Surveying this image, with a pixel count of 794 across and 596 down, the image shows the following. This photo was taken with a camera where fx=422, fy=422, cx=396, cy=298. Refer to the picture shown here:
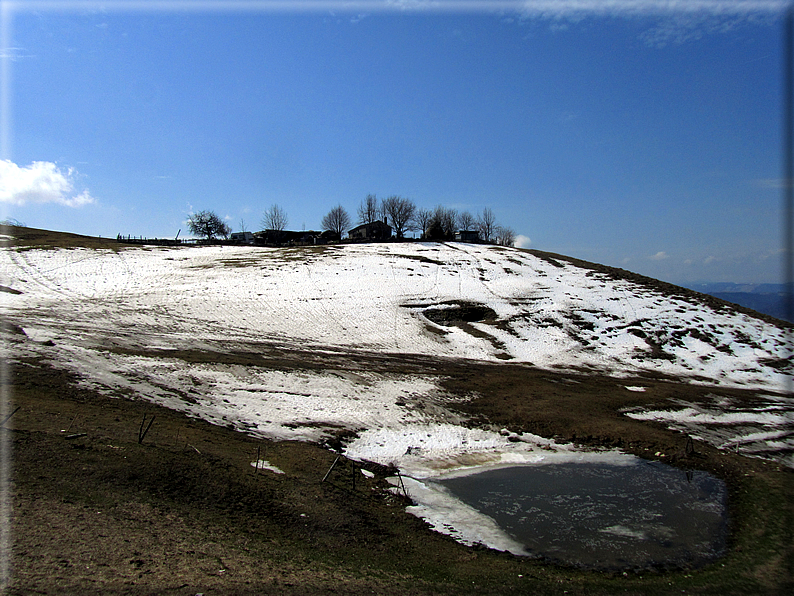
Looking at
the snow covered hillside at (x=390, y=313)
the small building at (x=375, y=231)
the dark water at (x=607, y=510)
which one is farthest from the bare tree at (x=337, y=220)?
the dark water at (x=607, y=510)

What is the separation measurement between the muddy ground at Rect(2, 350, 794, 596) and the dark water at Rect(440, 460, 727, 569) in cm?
45

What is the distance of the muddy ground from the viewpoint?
579 centimetres

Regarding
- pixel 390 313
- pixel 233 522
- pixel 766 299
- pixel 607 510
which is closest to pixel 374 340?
pixel 390 313

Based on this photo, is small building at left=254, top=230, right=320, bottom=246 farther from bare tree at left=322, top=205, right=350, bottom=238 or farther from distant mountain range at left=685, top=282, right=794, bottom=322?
distant mountain range at left=685, top=282, right=794, bottom=322

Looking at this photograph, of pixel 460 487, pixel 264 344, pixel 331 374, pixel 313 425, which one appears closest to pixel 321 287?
pixel 264 344

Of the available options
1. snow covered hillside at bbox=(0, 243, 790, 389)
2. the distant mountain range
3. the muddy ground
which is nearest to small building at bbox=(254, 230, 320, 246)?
snow covered hillside at bbox=(0, 243, 790, 389)

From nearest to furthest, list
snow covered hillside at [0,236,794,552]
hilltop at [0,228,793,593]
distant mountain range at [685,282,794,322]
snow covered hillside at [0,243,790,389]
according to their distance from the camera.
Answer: distant mountain range at [685,282,794,322] < hilltop at [0,228,793,593] < snow covered hillside at [0,236,794,552] < snow covered hillside at [0,243,790,389]

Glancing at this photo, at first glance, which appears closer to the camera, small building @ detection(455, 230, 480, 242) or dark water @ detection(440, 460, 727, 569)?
dark water @ detection(440, 460, 727, 569)

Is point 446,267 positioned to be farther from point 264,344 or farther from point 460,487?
point 460,487

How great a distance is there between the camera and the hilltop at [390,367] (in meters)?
11.8

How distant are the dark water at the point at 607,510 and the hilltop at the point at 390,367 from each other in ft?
2.21

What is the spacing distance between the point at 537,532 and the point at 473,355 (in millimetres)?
17264

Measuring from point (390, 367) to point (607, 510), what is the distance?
12.5 meters

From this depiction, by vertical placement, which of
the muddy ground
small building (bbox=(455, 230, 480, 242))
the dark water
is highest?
small building (bbox=(455, 230, 480, 242))
